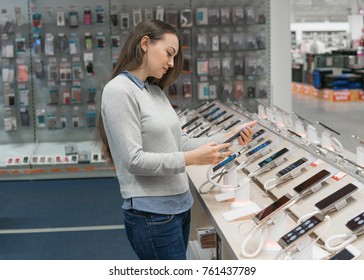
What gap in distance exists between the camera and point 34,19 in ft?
25.5

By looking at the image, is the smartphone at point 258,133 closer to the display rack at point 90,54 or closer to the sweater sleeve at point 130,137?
the sweater sleeve at point 130,137

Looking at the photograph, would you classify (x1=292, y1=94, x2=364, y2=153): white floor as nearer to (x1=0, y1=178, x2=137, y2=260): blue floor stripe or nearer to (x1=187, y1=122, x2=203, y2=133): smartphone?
(x1=187, y1=122, x2=203, y2=133): smartphone

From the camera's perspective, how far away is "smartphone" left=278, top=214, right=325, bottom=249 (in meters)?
2.14

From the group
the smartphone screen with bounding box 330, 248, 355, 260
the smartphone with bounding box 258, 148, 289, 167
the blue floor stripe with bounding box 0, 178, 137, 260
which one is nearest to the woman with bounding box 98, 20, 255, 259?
the smartphone screen with bounding box 330, 248, 355, 260

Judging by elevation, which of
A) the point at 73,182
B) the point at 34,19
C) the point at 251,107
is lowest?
the point at 73,182

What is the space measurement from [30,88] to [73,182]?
1437 millimetres

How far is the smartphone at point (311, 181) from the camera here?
2.98 m

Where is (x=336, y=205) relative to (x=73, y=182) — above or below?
above

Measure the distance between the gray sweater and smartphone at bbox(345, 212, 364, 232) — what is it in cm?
71

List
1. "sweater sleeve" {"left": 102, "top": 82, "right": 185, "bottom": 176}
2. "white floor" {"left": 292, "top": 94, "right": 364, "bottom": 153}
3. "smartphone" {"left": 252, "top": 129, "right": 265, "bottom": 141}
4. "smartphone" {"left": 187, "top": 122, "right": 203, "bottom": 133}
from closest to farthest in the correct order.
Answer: "sweater sleeve" {"left": 102, "top": 82, "right": 185, "bottom": 176} < "smartphone" {"left": 252, "top": 129, "right": 265, "bottom": 141} < "smartphone" {"left": 187, "top": 122, "right": 203, "bottom": 133} < "white floor" {"left": 292, "top": 94, "right": 364, "bottom": 153}

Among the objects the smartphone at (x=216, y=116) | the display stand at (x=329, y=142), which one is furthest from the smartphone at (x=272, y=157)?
the smartphone at (x=216, y=116)

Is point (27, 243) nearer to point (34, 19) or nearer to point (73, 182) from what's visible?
point (73, 182)

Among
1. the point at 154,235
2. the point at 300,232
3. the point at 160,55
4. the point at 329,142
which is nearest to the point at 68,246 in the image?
the point at 329,142

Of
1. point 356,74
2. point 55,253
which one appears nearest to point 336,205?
point 55,253
